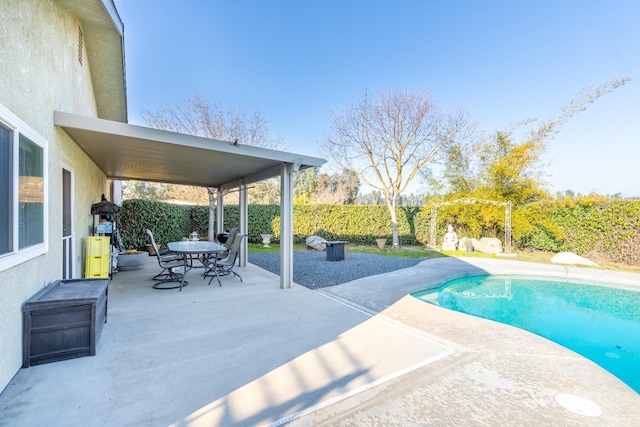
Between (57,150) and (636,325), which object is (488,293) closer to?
(636,325)

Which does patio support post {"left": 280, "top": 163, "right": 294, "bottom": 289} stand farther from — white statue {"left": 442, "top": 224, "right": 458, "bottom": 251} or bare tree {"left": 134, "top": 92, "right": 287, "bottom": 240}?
bare tree {"left": 134, "top": 92, "right": 287, "bottom": 240}

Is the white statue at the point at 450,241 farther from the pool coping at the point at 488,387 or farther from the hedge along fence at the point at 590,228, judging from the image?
the pool coping at the point at 488,387

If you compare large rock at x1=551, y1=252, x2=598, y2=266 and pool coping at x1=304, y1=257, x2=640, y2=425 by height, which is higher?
pool coping at x1=304, y1=257, x2=640, y2=425

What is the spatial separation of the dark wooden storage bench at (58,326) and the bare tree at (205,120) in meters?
13.1

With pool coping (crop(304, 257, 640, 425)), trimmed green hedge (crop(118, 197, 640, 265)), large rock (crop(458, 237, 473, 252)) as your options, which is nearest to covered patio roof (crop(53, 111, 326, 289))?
pool coping (crop(304, 257, 640, 425))

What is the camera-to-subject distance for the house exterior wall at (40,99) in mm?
2463

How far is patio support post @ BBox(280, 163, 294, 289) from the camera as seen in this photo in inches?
230

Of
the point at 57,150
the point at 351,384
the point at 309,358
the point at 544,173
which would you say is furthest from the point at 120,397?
the point at 544,173

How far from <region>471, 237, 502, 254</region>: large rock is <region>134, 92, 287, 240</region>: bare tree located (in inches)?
503

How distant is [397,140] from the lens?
1448cm

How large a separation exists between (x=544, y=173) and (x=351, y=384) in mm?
15003

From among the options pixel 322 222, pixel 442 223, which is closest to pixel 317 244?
pixel 322 222

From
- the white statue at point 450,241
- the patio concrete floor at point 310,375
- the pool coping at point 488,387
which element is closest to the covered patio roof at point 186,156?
the patio concrete floor at point 310,375

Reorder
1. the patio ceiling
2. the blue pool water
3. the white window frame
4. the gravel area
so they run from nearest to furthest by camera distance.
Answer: the white window frame → the patio ceiling → the blue pool water → the gravel area
